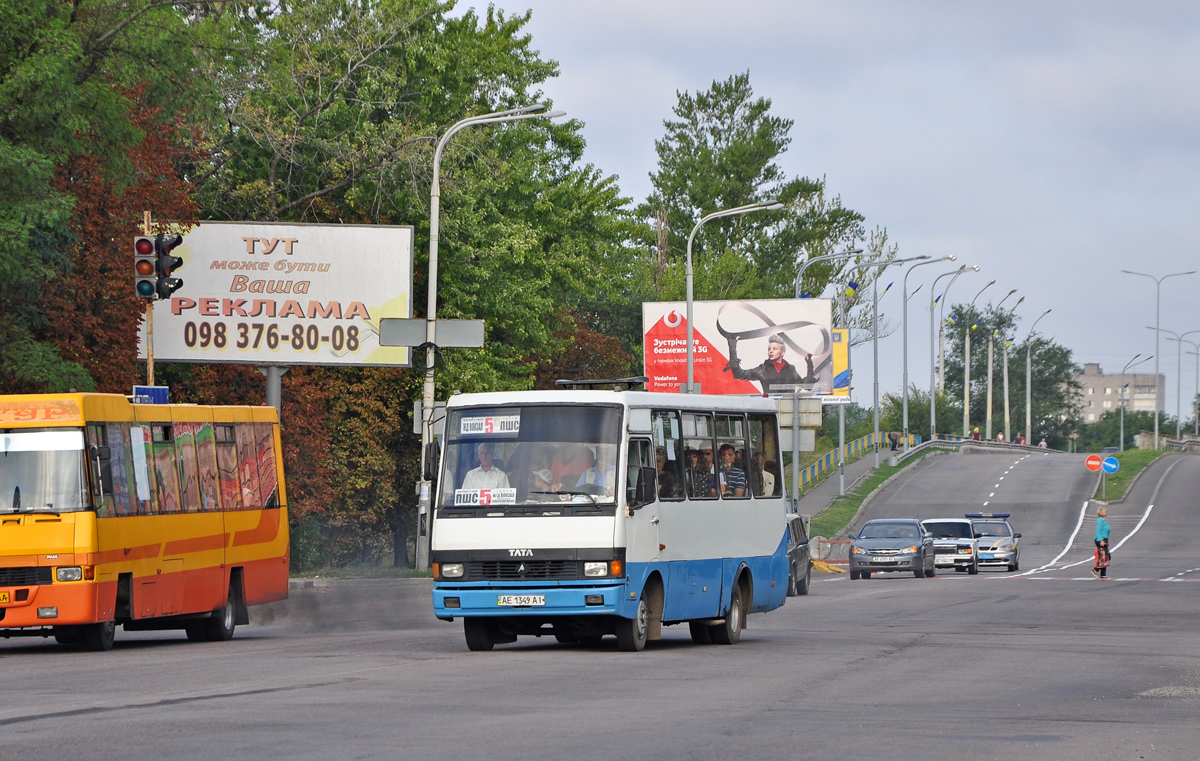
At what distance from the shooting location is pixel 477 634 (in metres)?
17.8

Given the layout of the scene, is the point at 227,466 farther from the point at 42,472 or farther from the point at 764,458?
the point at 764,458

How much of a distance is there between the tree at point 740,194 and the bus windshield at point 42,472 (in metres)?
77.5

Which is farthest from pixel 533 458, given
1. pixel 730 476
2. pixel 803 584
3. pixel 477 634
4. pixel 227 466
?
pixel 803 584

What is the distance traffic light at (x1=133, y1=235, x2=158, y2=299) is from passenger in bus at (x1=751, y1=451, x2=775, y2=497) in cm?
882

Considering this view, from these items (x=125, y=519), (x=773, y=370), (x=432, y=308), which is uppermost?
(x=773, y=370)

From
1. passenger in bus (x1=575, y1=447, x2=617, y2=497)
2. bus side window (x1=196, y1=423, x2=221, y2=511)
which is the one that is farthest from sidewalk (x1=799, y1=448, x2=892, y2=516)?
passenger in bus (x1=575, y1=447, x2=617, y2=497)

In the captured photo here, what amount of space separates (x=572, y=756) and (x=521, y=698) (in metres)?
3.20

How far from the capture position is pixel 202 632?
21.1m

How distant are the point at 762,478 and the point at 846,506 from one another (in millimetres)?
52227

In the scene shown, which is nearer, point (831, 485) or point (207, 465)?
point (207, 465)

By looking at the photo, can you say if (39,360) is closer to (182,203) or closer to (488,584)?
(182,203)

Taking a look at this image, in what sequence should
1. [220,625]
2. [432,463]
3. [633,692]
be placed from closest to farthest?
[633,692] < [432,463] < [220,625]

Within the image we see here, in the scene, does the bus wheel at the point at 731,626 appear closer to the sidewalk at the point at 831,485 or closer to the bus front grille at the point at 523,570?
the bus front grille at the point at 523,570

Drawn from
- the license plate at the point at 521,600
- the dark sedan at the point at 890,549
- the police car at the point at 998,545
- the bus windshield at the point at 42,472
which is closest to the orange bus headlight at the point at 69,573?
the bus windshield at the point at 42,472
